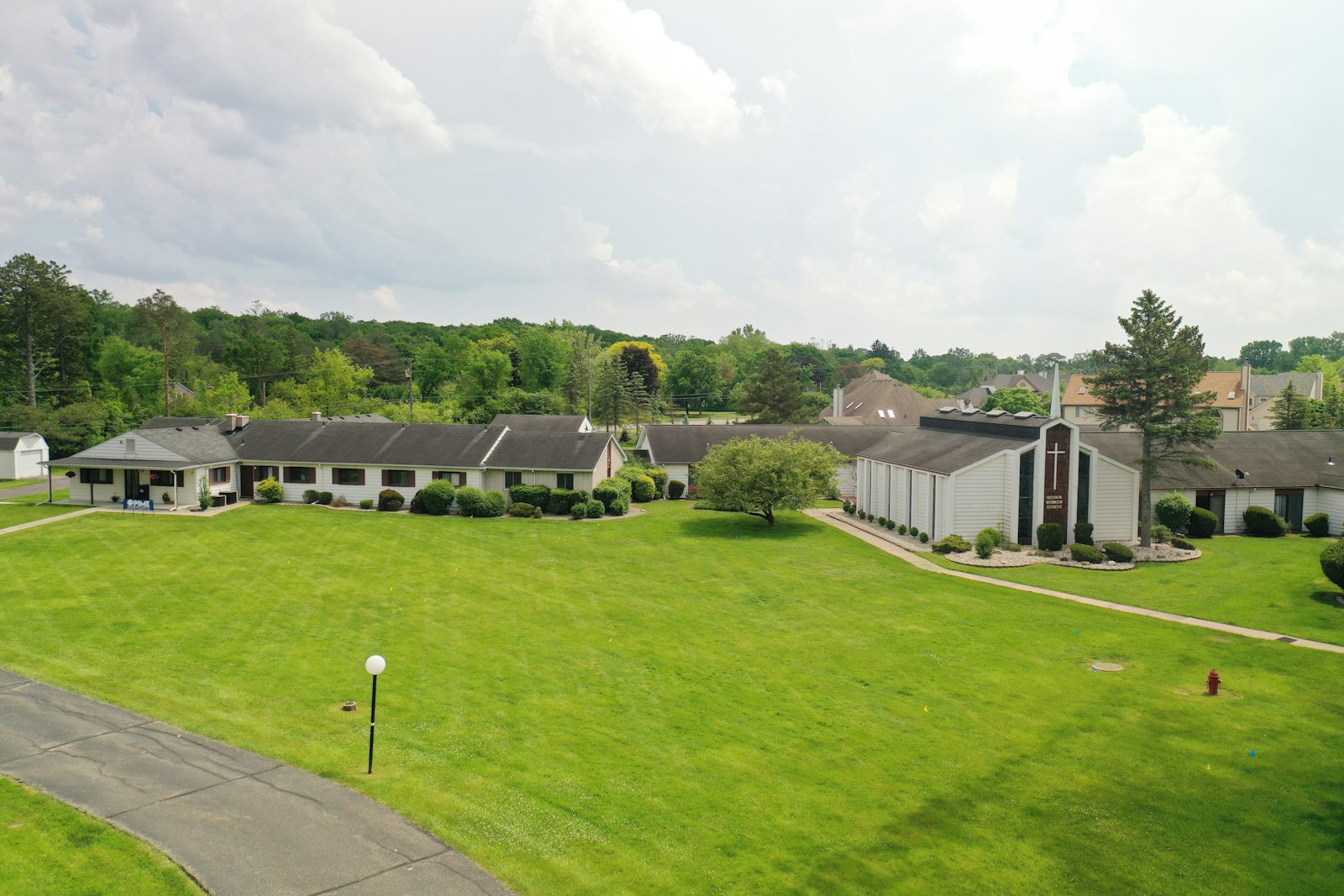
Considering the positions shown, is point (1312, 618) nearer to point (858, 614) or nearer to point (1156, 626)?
point (1156, 626)

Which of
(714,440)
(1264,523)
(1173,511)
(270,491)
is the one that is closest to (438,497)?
(270,491)

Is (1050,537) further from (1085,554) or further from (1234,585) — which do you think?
(1234,585)

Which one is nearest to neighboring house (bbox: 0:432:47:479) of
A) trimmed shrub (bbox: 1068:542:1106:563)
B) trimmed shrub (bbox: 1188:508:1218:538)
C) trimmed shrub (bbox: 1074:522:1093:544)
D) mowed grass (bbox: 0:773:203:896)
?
mowed grass (bbox: 0:773:203:896)

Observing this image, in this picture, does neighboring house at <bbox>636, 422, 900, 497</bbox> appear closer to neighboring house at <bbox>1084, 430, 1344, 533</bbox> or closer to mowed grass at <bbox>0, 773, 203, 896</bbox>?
neighboring house at <bbox>1084, 430, 1344, 533</bbox>

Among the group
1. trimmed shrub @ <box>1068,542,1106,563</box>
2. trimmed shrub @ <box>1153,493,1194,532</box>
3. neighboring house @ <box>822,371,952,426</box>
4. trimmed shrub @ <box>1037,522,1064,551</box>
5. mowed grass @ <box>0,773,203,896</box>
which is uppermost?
neighboring house @ <box>822,371,952,426</box>

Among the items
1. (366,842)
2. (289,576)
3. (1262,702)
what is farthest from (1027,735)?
(289,576)

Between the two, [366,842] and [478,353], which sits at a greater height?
[478,353]
